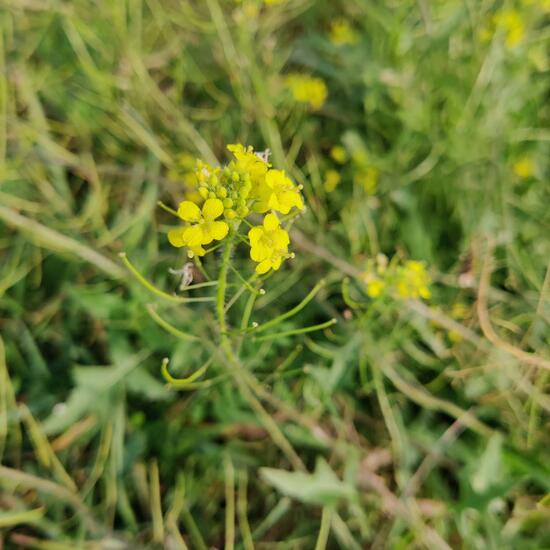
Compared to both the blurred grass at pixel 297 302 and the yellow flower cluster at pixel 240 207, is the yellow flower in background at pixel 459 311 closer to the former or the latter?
the blurred grass at pixel 297 302

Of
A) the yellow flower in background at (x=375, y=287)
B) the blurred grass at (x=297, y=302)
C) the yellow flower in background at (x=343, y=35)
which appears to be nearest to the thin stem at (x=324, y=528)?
the blurred grass at (x=297, y=302)

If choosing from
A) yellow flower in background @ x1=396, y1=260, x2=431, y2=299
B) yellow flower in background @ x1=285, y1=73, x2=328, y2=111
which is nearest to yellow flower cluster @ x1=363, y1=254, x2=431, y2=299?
yellow flower in background @ x1=396, y1=260, x2=431, y2=299

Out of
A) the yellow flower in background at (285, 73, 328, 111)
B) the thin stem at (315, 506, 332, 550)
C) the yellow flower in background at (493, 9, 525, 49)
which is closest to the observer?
the thin stem at (315, 506, 332, 550)

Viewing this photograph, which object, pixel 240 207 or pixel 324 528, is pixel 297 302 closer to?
pixel 324 528

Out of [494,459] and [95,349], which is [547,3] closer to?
[494,459]

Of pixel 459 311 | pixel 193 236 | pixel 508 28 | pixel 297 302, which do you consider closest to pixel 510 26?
pixel 508 28

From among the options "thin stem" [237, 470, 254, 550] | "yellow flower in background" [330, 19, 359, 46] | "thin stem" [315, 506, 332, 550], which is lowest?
"thin stem" [315, 506, 332, 550]

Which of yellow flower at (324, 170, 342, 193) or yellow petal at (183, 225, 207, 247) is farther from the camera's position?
yellow flower at (324, 170, 342, 193)

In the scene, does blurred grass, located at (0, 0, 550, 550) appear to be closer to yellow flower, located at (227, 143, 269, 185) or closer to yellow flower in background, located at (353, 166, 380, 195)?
yellow flower in background, located at (353, 166, 380, 195)
